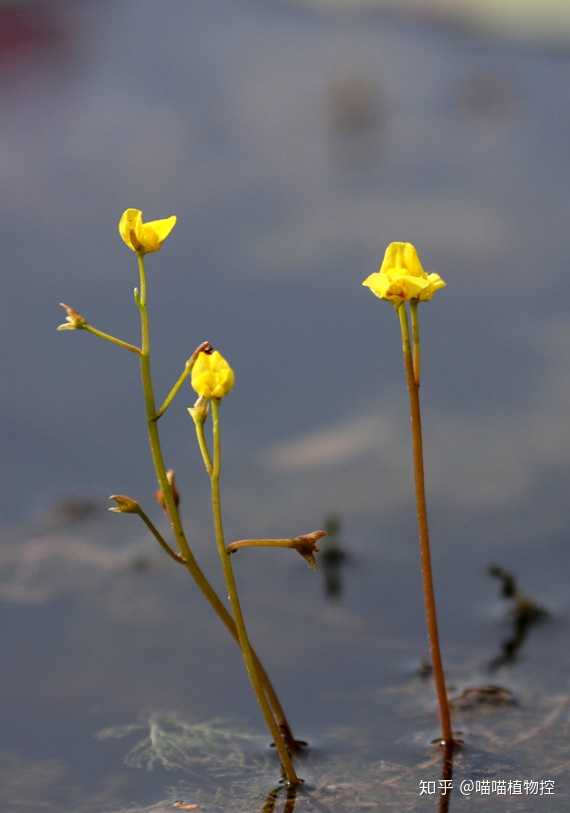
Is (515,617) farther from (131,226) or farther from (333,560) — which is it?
(131,226)

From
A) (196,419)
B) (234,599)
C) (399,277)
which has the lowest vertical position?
(234,599)

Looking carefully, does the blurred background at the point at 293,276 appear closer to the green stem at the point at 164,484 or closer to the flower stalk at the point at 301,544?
the green stem at the point at 164,484

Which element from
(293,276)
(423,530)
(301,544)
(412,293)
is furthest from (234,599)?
(293,276)

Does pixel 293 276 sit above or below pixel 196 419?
above

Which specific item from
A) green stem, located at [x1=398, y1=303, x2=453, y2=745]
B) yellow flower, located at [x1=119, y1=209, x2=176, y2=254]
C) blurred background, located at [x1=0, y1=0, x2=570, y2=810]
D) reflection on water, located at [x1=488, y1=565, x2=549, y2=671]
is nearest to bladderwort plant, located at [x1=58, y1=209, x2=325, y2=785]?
yellow flower, located at [x1=119, y1=209, x2=176, y2=254]

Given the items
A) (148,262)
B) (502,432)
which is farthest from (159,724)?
(148,262)

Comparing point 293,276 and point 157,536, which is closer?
point 157,536
